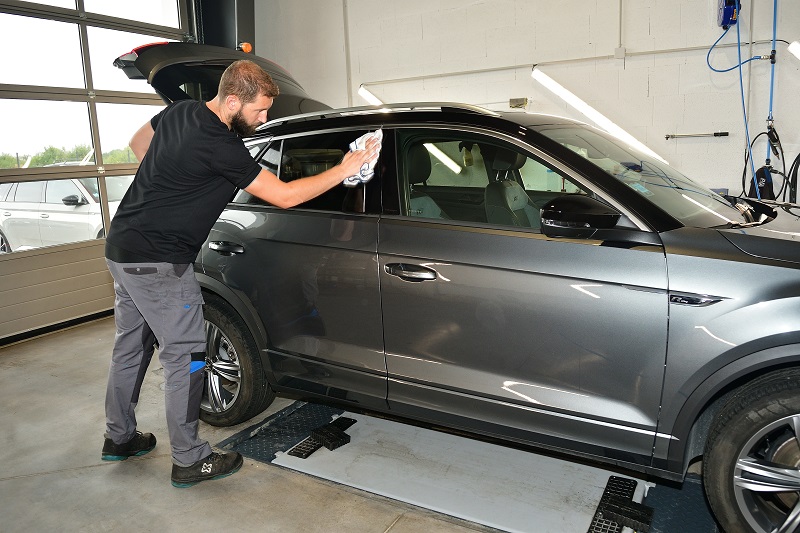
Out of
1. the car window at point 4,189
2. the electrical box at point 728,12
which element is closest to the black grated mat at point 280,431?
the car window at point 4,189

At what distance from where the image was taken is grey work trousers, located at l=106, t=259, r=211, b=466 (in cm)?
279

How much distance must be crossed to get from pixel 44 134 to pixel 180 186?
4044mm

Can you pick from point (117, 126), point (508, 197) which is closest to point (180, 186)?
point (508, 197)

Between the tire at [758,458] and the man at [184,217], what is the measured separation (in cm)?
166

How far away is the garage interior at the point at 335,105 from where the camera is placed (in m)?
2.74

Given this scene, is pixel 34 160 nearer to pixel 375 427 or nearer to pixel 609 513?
pixel 375 427

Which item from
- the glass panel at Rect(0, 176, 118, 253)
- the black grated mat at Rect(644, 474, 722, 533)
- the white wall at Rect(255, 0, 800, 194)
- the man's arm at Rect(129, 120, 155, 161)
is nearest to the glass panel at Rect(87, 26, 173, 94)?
the glass panel at Rect(0, 176, 118, 253)

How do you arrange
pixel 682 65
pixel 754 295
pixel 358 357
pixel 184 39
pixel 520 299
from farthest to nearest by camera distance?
pixel 184 39 → pixel 682 65 → pixel 358 357 → pixel 520 299 → pixel 754 295

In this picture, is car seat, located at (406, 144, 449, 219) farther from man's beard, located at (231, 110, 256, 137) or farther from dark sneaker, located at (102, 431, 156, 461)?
dark sneaker, located at (102, 431, 156, 461)

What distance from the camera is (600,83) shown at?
6027 mm

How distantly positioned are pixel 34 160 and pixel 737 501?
19.7 ft

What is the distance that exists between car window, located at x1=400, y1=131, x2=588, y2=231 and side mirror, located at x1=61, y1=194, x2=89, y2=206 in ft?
15.1

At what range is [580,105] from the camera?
6156mm

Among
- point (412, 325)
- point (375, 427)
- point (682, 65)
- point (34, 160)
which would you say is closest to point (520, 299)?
point (412, 325)
